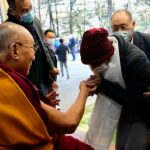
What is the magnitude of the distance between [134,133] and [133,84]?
31 centimetres

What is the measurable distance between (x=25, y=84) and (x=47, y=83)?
64.5 inches

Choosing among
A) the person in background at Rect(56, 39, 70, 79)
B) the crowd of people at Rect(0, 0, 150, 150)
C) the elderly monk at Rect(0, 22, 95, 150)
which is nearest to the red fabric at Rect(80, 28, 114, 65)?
the crowd of people at Rect(0, 0, 150, 150)

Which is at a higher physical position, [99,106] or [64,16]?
[99,106]

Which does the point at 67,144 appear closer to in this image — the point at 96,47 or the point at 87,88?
the point at 87,88

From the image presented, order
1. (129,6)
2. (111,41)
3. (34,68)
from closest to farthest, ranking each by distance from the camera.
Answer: (111,41) → (34,68) → (129,6)

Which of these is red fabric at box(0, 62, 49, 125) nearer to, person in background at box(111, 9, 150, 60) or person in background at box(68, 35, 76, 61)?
person in background at box(111, 9, 150, 60)

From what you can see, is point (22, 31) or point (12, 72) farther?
point (22, 31)

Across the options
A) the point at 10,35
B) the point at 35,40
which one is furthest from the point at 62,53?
the point at 10,35

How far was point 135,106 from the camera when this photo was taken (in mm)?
1881

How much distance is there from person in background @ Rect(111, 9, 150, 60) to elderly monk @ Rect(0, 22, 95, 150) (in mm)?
775

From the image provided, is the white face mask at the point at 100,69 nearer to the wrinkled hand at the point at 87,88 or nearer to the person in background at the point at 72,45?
the wrinkled hand at the point at 87,88

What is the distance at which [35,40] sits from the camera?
2.98 meters

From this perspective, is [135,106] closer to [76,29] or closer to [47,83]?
[47,83]

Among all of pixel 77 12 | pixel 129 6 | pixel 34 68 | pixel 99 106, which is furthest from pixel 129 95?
pixel 77 12
